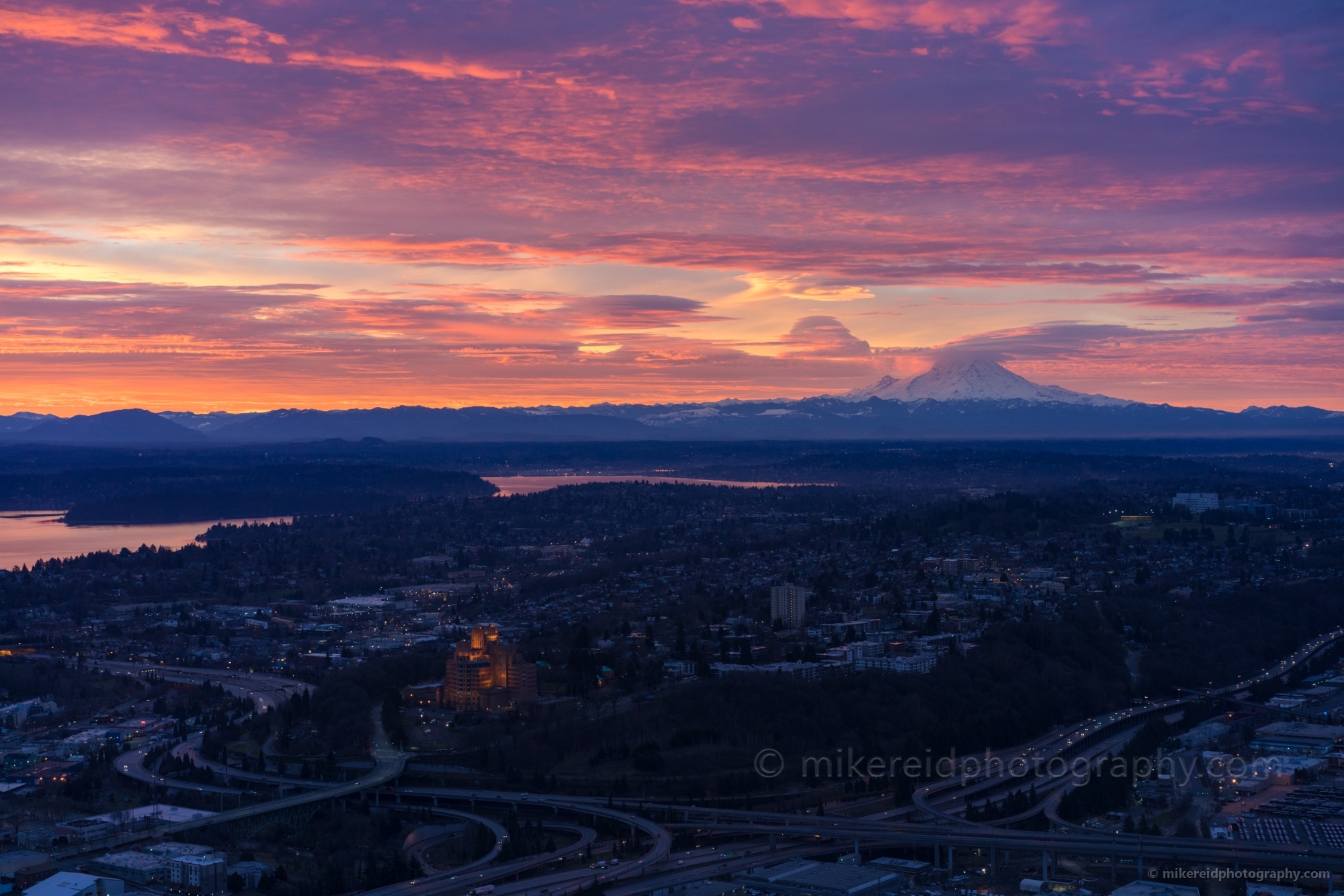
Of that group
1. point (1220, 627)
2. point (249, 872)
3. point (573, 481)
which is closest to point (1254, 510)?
point (1220, 627)

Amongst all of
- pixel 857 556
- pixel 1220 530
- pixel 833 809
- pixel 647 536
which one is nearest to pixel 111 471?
pixel 647 536

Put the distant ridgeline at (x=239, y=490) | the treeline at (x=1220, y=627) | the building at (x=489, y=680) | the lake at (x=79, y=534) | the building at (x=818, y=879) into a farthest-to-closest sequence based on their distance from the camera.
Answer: the distant ridgeline at (x=239, y=490)
the lake at (x=79, y=534)
the treeline at (x=1220, y=627)
the building at (x=489, y=680)
the building at (x=818, y=879)

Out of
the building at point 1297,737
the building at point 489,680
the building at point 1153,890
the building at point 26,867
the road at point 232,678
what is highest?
the building at point 489,680

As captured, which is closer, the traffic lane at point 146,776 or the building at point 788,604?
the traffic lane at point 146,776

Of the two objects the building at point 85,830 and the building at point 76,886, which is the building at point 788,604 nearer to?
the building at point 85,830

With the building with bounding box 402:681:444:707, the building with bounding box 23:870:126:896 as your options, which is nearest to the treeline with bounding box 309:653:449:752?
the building with bounding box 402:681:444:707

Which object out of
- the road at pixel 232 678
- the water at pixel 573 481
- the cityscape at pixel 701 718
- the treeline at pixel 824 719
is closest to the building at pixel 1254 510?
the cityscape at pixel 701 718

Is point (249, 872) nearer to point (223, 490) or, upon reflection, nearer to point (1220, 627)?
point (1220, 627)

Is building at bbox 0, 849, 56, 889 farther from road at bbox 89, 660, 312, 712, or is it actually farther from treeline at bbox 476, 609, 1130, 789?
road at bbox 89, 660, 312, 712
